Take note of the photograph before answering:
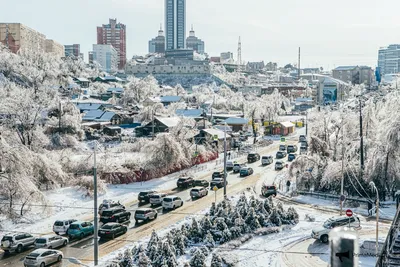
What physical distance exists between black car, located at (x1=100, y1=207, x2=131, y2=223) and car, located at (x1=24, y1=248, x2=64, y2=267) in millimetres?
5812

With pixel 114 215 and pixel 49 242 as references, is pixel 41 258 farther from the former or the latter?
pixel 114 215

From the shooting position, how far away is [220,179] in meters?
38.0

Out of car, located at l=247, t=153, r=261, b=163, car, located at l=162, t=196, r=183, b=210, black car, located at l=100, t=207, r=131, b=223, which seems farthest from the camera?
car, located at l=247, t=153, r=261, b=163

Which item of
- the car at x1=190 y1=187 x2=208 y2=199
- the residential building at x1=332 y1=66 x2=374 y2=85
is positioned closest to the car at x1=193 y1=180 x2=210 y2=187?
the car at x1=190 y1=187 x2=208 y2=199

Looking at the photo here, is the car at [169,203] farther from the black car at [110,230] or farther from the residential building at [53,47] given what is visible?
the residential building at [53,47]

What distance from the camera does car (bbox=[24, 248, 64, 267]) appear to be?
65.8ft

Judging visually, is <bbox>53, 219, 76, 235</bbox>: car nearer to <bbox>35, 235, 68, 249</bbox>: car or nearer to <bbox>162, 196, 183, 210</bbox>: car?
<bbox>35, 235, 68, 249</bbox>: car

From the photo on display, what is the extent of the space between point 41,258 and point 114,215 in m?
7.12

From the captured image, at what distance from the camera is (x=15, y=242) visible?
22438mm

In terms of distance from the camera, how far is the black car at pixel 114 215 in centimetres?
2688

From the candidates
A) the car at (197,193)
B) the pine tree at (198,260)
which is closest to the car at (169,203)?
the car at (197,193)

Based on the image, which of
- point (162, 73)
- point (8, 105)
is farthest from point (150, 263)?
point (162, 73)

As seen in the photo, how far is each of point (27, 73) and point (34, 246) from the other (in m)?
91.4

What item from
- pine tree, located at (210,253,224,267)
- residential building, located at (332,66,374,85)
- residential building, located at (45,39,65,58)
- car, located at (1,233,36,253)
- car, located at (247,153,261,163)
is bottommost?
car, located at (1,233,36,253)
